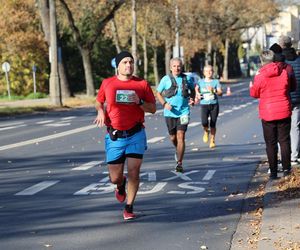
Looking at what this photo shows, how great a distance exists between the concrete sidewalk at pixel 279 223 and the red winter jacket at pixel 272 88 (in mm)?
1432

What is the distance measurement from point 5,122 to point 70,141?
928cm

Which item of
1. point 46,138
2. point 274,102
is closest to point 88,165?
point 274,102

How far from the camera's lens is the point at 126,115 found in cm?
797

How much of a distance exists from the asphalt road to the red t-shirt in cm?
105

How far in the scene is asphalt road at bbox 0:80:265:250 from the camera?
285 inches

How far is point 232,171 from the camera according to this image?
478 inches

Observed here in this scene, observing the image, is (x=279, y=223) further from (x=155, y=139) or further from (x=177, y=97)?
(x=155, y=139)

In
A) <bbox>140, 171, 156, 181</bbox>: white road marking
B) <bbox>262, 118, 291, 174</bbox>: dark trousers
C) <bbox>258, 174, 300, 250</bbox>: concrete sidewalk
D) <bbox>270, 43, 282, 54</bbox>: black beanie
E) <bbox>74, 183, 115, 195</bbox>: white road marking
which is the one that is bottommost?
<bbox>140, 171, 156, 181</bbox>: white road marking

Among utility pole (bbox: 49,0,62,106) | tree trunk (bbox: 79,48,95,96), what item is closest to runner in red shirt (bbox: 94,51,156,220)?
utility pole (bbox: 49,0,62,106)

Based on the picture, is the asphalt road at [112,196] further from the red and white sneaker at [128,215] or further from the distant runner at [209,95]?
the distant runner at [209,95]

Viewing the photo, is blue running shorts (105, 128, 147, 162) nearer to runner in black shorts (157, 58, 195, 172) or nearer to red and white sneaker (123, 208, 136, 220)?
red and white sneaker (123, 208, 136, 220)

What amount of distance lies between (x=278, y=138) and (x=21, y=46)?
42.6m

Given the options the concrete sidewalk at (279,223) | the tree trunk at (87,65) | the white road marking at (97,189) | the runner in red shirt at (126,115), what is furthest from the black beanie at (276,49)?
the tree trunk at (87,65)

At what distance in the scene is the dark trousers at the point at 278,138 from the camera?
10.4m
